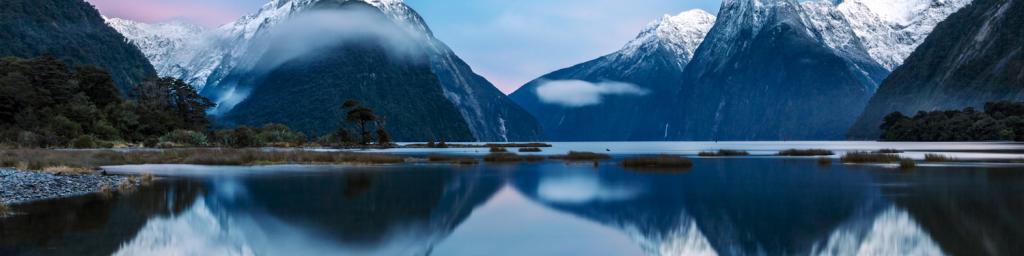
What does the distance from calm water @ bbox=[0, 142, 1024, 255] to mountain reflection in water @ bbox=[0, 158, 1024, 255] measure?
0.06 meters

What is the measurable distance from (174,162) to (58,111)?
4584cm

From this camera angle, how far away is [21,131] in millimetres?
93750

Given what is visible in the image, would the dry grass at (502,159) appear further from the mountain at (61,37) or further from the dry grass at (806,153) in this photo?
the mountain at (61,37)

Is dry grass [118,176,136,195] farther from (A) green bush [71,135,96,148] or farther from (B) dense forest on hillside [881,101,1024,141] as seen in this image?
(B) dense forest on hillside [881,101,1024,141]

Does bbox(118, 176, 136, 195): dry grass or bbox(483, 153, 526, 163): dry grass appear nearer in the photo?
bbox(118, 176, 136, 195): dry grass

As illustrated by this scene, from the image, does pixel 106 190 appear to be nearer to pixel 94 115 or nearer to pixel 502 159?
pixel 502 159

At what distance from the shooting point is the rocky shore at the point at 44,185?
106 feet

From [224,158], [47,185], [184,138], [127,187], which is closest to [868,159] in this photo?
[224,158]

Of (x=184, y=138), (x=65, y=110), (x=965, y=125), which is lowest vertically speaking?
(x=184, y=138)

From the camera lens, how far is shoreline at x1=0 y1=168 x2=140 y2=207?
3231cm

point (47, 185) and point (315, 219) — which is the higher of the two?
point (47, 185)

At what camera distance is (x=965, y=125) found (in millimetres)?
165000

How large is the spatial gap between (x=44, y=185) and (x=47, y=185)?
16 centimetres

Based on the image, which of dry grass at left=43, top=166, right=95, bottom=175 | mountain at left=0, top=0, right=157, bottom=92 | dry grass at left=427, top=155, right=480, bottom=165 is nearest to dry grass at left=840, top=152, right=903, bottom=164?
dry grass at left=427, top=155, right=480, bottom=165
